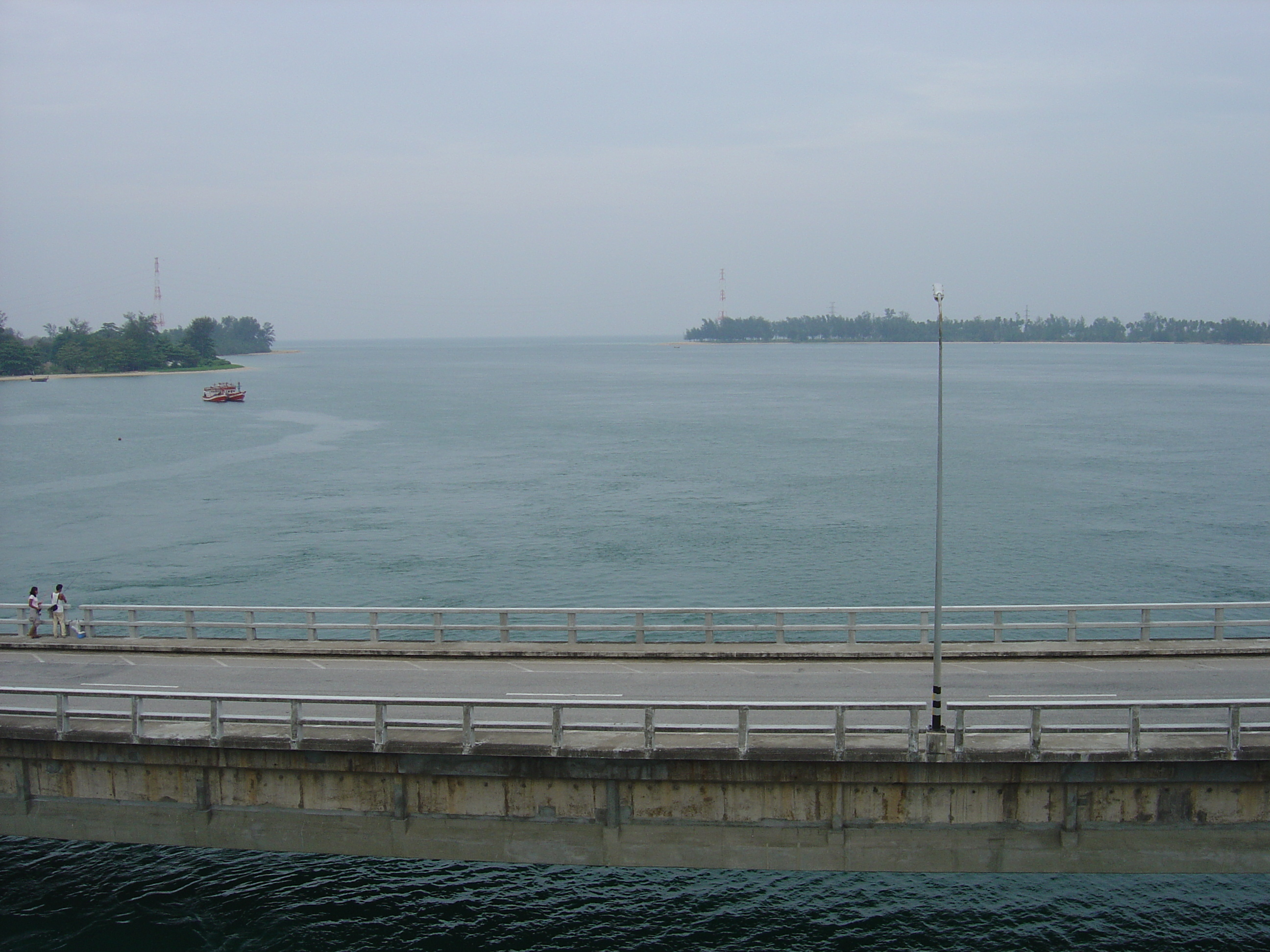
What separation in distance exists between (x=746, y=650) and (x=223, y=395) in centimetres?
15363

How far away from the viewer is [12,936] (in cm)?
2053

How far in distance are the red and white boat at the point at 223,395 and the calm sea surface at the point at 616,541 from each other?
19.9ft

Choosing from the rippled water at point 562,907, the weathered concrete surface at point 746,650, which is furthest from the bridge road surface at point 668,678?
the rippled water at point 562,907

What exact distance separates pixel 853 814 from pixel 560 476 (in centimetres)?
6424

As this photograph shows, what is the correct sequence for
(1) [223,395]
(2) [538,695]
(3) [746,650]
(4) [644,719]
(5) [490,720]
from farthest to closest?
(1) [223,395]
(3) [746,650]
(2) [538,695]
(5) [490,720]
(4) [644,719]

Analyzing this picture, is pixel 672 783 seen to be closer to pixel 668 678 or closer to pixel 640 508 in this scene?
pixel 668 678

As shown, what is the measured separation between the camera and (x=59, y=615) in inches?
1115

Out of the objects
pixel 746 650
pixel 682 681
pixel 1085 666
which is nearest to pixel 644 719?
pixel 682 681

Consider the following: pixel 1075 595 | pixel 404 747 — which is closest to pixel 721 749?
pixel 404 747

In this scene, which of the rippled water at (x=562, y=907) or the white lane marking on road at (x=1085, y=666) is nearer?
the rippled water at (x=562, y=907)

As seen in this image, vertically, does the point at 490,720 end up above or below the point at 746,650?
below

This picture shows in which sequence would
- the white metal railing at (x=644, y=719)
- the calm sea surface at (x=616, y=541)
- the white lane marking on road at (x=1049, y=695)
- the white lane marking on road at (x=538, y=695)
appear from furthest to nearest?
the white lane marking on road at (x=538, y=695)
the white lane marking on road at (x=1049, y=695)
the calm sea surface at (x=616, y=541)
the white metal railing at (x=644, y=719)

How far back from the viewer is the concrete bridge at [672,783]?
18328 millimetres

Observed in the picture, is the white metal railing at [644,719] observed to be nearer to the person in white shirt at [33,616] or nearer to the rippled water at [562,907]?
the rippled water at [562,907]
